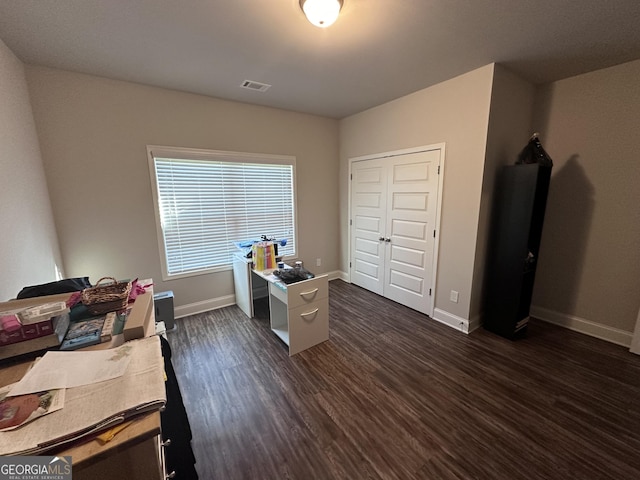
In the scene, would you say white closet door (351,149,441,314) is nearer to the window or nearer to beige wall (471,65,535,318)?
beige wall (471,65,535,318)

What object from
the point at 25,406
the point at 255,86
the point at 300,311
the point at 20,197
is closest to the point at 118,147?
the point at 20,197

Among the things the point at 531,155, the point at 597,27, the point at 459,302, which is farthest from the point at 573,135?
the point at 459,302

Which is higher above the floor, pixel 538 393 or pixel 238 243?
pixel 238 243

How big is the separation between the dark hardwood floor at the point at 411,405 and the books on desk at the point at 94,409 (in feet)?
3.37

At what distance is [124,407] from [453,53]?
2.94 metres

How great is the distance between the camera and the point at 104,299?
128cm

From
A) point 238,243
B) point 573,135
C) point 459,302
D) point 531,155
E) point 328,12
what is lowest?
point 459,302

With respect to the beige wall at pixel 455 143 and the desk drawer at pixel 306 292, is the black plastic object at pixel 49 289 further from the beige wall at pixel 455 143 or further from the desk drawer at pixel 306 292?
the beige wall at pixel 455 143

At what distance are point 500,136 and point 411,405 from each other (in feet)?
8.54

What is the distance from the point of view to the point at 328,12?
1467 millimetres

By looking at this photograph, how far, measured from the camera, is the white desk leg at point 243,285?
298 cm

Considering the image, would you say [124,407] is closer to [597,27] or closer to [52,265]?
[52,265]

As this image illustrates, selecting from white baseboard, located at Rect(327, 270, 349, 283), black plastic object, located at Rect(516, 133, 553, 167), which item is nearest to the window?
white baseboard, located at Rect(327, 270, 349, 283)

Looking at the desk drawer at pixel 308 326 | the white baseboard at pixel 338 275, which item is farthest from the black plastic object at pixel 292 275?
the white baseboard at pixel 338 275
